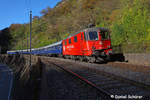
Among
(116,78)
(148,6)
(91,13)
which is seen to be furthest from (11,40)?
(116,78)

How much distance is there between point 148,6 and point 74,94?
20.9m

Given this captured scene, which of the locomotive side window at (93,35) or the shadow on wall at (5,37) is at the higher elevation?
the shadow on wall at (5,37)

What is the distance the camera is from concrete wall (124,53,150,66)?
11.7m

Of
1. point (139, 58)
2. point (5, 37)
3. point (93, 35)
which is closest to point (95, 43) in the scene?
point (93, 35)

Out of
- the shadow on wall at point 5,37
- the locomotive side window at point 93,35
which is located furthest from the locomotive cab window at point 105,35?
the shadow on wall at point 5,37

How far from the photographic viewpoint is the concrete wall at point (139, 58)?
11747 millimetres

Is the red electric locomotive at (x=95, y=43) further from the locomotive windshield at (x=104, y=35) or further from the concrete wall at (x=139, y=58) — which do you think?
the concrete wall at (x=139, y=58)

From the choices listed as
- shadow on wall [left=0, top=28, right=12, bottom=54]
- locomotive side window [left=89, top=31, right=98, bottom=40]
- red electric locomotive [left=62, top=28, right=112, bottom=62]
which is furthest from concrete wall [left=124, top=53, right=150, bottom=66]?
shadow on wall [left=0, top=28, right=12, bottom=54]

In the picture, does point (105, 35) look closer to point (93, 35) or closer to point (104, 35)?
point (104, 35)

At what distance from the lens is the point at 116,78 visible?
706 centimetres

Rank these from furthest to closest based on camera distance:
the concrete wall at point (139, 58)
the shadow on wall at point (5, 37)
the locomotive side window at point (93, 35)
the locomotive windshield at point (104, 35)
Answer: the shadow on wall at point (5, 37) → the locomotive windshield at point (104, 35) → the locomotive side window at point (93, 35) → the concrete wall at point (139, 58)

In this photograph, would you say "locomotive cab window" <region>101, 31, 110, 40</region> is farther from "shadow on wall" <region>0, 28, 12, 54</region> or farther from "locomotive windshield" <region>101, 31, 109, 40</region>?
"shadow on wall" <region>0, 28, 12, 54</region>

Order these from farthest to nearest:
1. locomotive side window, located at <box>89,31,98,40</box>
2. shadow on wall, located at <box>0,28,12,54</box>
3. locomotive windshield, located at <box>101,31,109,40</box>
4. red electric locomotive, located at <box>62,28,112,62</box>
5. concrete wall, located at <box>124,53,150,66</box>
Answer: shadow on wall, located at <box>0,28,12,54</box> → locomotive windshield, located at <box>101,31,109,40</box> → locomotive side window, located at <box>89,31,98,40</box> → red electric locomotive, located at <box>62,28,112,62</box> → concrete wall, located at <box>124,53,150,66</box>

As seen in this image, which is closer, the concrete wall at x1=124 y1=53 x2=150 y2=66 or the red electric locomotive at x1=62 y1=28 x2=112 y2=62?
the concrete wall at x1=124 y1=53 x2=150 y2=66
